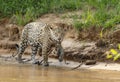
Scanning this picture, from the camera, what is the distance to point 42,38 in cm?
977

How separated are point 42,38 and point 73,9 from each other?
205 cm

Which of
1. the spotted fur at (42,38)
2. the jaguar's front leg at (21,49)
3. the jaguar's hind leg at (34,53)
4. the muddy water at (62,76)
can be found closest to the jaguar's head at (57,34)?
the spotted fur at (42,38)

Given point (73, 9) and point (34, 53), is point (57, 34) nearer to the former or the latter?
point (34, 53)

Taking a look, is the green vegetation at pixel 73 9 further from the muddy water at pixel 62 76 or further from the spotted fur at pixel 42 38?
the muddy water at pixel 62 76

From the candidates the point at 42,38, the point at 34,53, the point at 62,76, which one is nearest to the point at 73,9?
the point at 42,38

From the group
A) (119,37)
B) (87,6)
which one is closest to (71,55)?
(119,37)

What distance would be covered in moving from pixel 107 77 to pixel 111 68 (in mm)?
1307

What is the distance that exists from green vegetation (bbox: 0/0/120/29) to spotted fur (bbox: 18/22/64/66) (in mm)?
801

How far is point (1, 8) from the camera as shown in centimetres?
1255

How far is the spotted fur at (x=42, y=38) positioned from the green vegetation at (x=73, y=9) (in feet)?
2.63

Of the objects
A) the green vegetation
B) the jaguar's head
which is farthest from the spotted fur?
the green vegetation

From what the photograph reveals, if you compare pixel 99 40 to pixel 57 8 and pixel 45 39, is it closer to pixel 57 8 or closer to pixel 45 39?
pixel 45 39

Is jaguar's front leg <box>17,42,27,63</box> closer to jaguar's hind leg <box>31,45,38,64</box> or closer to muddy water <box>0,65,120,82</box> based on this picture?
jaguar's hind leg <box>31,45,38,64</box>

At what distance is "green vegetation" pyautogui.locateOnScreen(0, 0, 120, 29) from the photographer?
32.4ft
